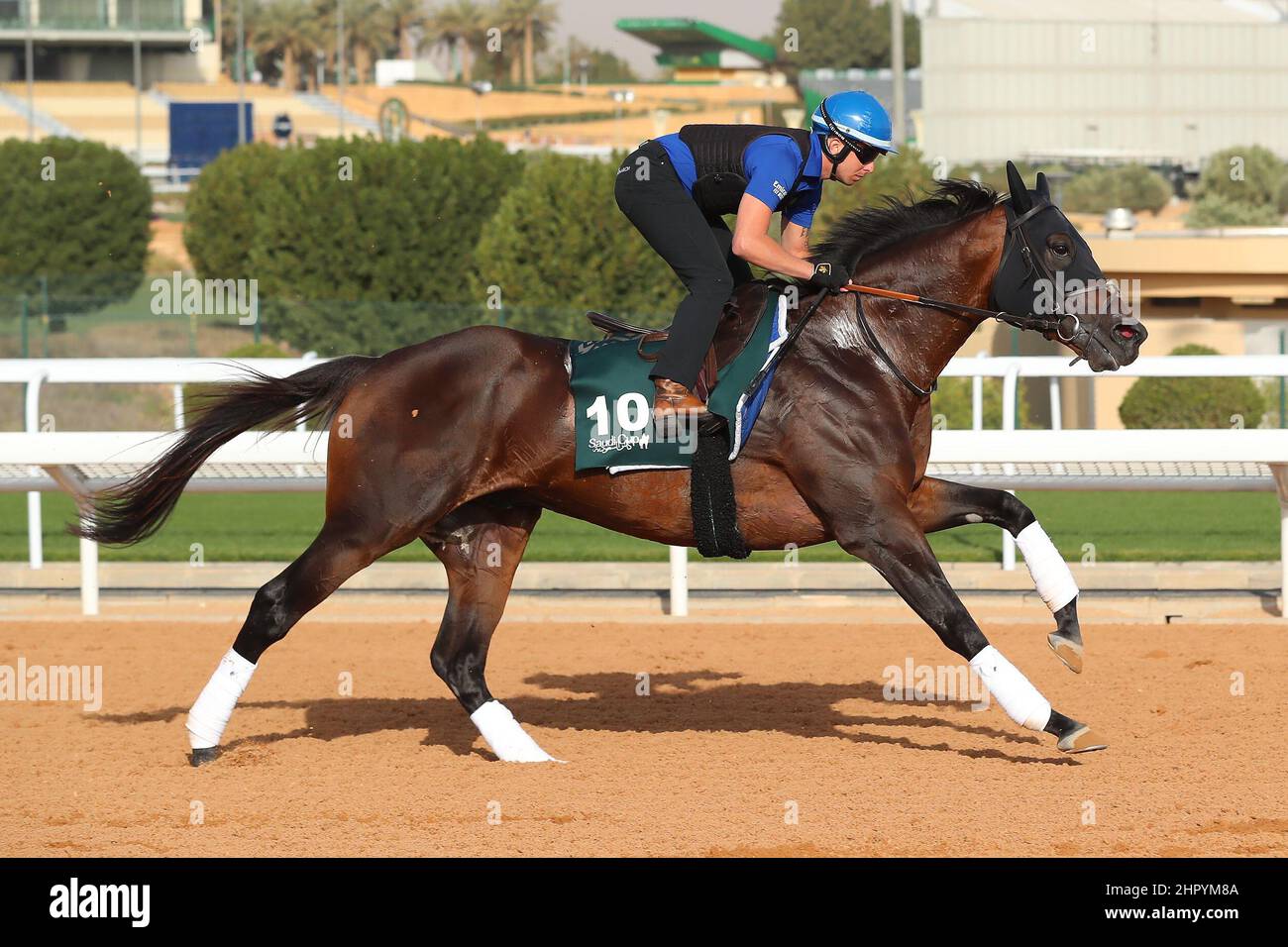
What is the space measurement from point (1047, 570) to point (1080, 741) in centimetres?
63

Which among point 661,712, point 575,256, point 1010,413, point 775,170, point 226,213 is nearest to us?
point 775,170

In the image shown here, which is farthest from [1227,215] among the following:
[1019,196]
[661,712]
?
[1019,196]

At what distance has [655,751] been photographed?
623 cm

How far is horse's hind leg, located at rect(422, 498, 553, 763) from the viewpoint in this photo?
6.27 m

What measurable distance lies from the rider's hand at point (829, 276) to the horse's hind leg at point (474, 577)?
133 centimetres

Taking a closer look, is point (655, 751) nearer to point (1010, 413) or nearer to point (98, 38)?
point (1010, 413)

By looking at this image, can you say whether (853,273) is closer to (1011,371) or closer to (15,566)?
(1011,371)

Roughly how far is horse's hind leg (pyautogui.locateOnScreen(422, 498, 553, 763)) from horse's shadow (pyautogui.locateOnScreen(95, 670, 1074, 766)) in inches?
13.1

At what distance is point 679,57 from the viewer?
330 ft

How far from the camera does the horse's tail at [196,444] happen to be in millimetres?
6430

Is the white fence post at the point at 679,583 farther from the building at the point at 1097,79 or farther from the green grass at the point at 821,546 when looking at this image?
the building at the point at 1097,79

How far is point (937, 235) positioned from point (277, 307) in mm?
19939

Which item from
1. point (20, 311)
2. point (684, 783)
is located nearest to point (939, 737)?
point (684, 783)

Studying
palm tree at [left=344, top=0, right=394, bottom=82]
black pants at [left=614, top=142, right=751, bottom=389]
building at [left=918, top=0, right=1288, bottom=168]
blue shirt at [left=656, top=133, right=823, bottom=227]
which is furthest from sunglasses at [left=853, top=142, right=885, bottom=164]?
palm tree at [left=344, top=0, right=394, bottom=82]
